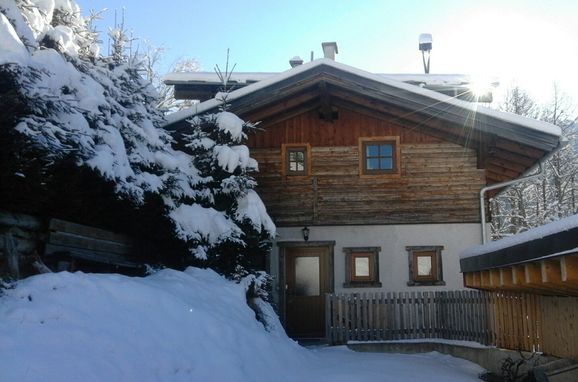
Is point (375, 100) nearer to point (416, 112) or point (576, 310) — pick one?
point (416, 112)

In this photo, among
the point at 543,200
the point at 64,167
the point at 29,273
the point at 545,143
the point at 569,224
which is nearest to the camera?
the point at 569,224

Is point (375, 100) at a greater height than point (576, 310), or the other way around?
point (375, 100)

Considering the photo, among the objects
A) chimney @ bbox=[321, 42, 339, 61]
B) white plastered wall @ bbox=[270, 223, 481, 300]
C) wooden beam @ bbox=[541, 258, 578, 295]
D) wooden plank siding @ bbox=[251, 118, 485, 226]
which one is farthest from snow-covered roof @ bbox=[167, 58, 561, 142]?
wooden beam @ bbox=[541, 258, 578, 295]

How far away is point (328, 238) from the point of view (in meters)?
13.7

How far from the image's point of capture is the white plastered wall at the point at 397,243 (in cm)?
1335

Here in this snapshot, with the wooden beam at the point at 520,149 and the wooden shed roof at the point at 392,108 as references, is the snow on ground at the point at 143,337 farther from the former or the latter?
the wooden beam at the point at 520,149

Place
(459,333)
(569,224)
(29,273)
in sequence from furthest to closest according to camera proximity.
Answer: (459,333) → (29,273) → (569,224)

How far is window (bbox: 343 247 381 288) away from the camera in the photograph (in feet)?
44.1

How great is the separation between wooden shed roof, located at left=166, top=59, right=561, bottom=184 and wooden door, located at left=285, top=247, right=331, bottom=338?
3630mm

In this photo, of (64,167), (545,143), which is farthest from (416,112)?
(64,167)

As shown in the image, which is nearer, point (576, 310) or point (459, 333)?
point (576, 310)

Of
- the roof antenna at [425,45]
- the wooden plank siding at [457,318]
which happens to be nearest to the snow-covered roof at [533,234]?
the wooden plank siding at [457,318]

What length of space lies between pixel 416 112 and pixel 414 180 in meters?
1.70

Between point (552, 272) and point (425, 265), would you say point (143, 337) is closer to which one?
point (552, 272)
